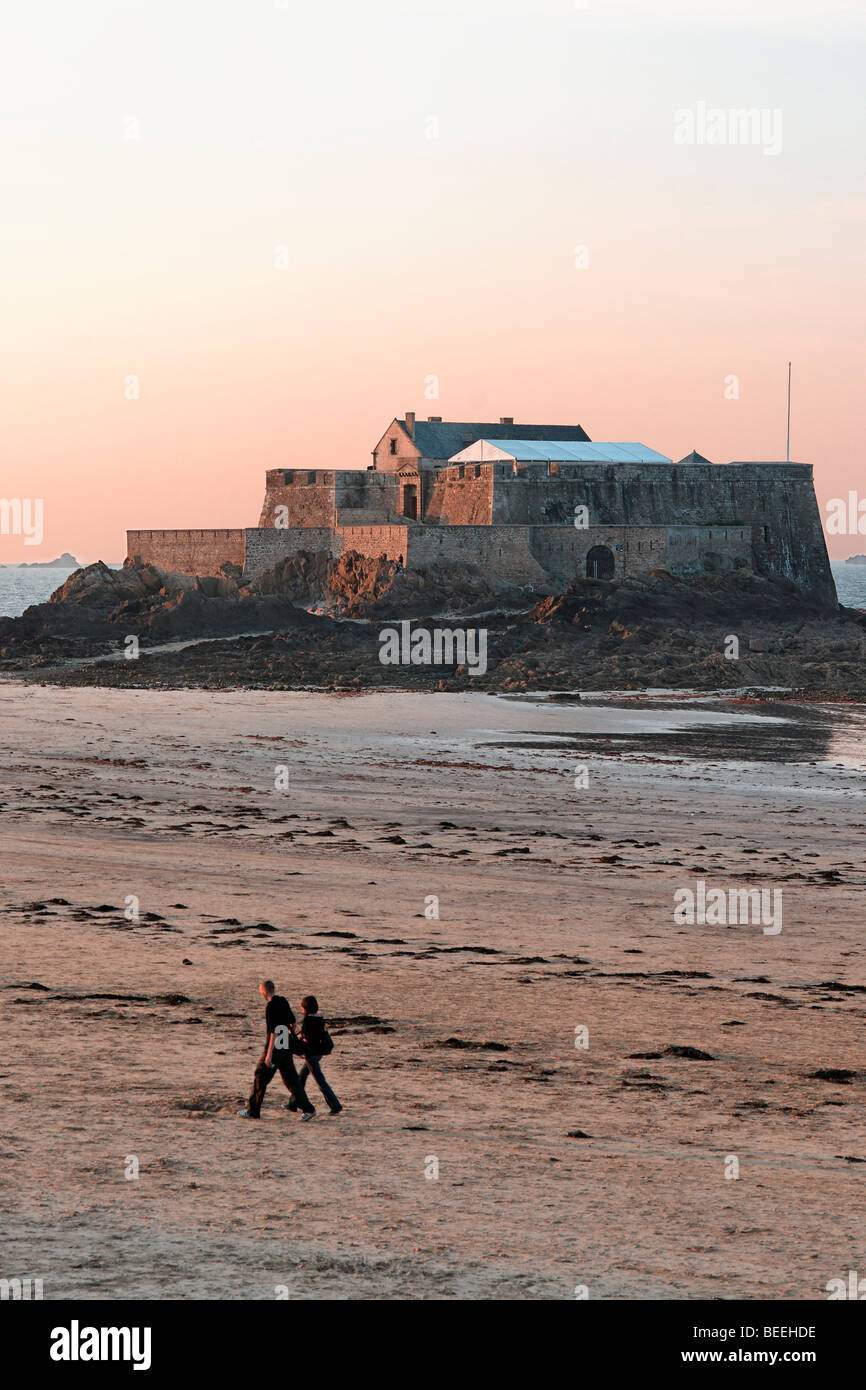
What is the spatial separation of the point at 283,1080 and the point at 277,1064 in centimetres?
13

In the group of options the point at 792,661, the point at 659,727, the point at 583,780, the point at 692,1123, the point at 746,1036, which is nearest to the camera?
the point at 692,1123

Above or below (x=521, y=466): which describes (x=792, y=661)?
below

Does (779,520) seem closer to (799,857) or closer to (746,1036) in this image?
(799,857)

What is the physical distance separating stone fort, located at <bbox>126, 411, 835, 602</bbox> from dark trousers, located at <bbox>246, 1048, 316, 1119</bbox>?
4843 cm

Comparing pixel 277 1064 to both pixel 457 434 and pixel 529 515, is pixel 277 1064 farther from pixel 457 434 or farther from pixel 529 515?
pixel 457 434

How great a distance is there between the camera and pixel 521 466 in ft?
203

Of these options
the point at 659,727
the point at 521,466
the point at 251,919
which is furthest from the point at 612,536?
the point at 251,919

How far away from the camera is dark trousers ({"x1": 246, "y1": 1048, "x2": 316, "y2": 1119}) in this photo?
9367 millimetres

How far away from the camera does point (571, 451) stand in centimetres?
6756
